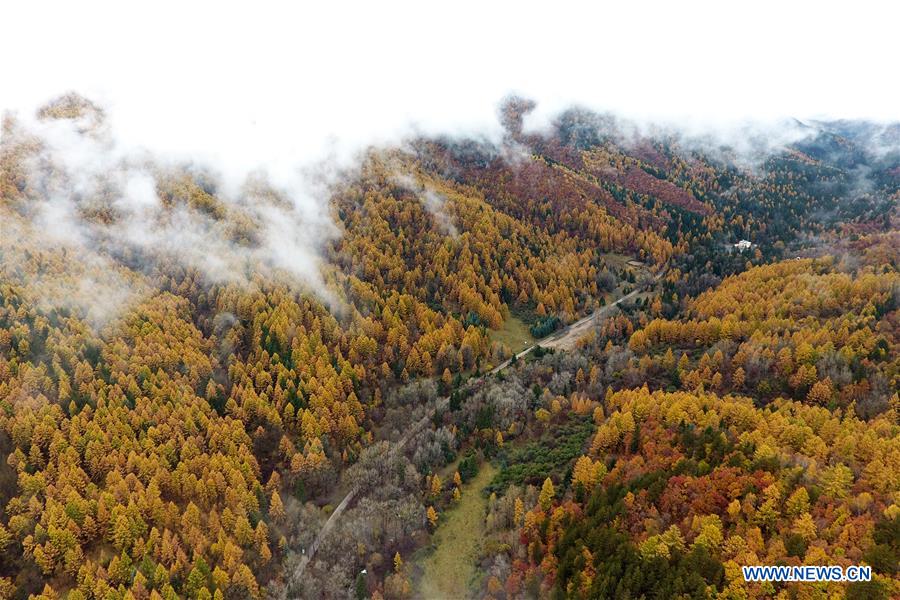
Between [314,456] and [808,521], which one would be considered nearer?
[808,521]

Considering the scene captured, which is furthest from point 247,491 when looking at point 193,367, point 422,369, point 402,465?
point 422,369

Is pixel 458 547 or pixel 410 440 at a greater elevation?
pixel 410 440

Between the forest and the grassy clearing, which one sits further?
the grassy clearing

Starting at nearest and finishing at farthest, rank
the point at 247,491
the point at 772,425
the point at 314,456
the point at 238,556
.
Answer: the point at 238,556, the point at 772,425, the point at 247,491, the point at 314,456

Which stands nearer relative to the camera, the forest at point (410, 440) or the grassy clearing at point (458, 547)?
the forest at point (410, 440)

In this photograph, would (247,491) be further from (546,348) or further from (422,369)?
(546,348)

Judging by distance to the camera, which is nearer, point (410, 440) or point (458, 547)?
point (458, 547)

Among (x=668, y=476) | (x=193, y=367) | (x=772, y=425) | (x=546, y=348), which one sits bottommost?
(x=668, y=476)

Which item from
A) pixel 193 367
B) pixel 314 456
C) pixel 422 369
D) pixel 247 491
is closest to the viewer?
pixel 247 491
